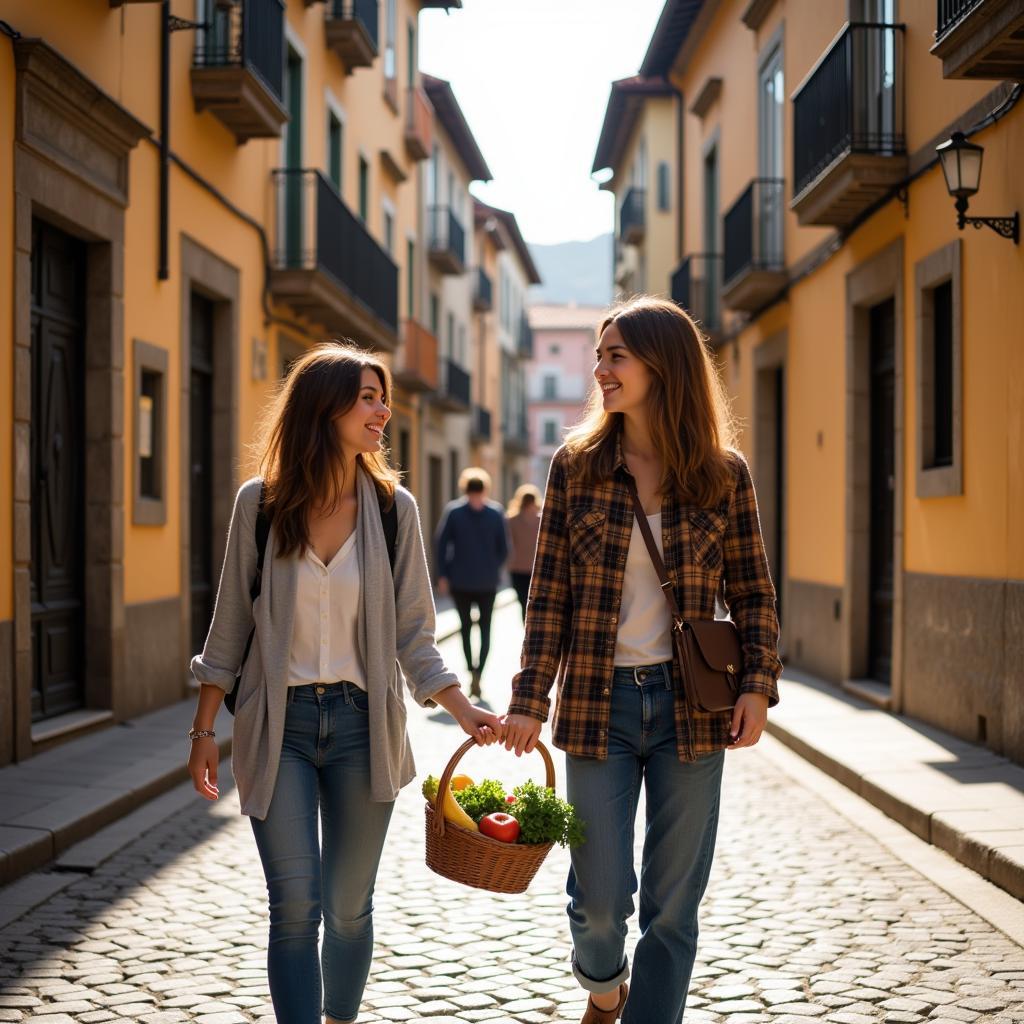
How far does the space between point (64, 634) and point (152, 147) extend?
3766 mm

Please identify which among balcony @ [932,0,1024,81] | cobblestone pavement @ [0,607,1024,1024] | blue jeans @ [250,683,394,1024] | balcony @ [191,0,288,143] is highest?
balcony @ [191,0,288,143]

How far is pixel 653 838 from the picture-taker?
3529 mm

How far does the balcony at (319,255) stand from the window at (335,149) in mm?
1080

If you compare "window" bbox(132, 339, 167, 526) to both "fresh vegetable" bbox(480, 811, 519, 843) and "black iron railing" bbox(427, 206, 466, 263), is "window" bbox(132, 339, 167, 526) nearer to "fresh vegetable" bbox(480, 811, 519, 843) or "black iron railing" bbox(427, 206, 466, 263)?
"fresh vegetable" bbox(480, 811, 519, 843)

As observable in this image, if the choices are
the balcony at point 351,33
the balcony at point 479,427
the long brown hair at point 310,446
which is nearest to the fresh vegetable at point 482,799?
the long brown hair at point 310,446

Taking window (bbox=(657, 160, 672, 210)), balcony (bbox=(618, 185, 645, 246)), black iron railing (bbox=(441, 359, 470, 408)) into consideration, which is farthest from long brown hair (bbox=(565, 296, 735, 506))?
black iron railing (bbox=(441, 359, 470, 408))

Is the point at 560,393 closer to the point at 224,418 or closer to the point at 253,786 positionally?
the point at 224,418

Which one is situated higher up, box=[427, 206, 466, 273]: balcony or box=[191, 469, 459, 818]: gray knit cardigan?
box=[427, 206, 466, 273]: balcony

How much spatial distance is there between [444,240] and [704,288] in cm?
1096

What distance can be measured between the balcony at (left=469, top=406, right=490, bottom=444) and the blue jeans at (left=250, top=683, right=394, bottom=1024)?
36.5m

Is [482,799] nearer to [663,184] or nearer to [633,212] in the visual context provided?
[663,184]

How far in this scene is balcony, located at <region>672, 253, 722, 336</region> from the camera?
19.8 metres

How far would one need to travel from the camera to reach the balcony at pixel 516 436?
167ft

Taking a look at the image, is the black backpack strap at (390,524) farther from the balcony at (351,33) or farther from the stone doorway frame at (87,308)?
the balcony at (351,33)
